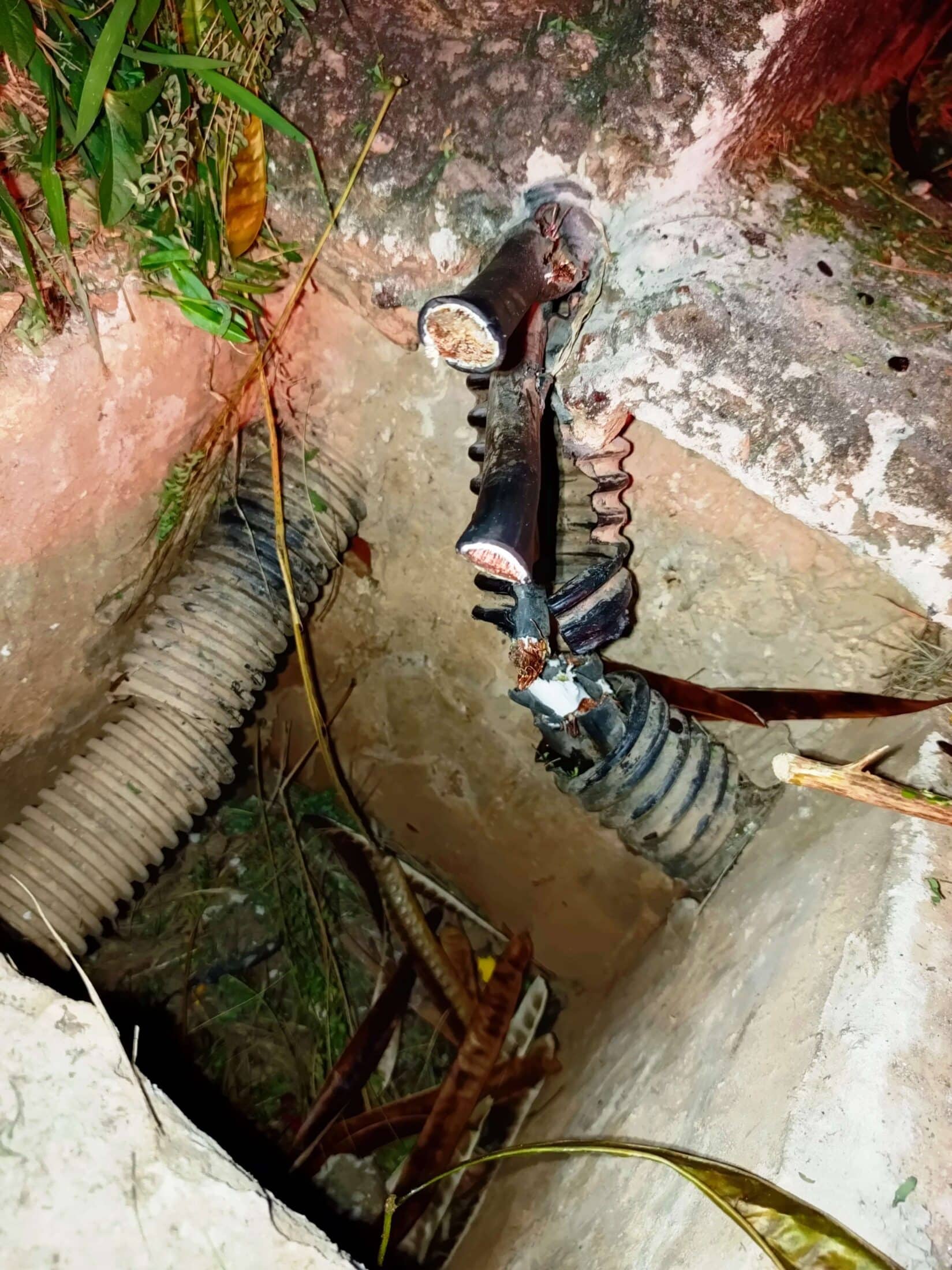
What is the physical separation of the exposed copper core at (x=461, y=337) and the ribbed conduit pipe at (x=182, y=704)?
3.50 ft

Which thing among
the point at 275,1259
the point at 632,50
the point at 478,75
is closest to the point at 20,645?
the point at 275,1259

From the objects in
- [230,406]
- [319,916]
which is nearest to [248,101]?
[230,406]

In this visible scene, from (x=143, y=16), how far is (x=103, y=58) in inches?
5.0

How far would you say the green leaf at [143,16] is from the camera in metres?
1.28

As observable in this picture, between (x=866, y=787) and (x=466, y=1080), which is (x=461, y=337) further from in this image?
(x=466, y=1080)

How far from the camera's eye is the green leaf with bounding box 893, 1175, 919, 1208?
95 cm

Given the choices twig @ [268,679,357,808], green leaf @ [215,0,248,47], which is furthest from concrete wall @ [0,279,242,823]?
twig @ [268,679,357,808]

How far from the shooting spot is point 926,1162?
97 centimetres

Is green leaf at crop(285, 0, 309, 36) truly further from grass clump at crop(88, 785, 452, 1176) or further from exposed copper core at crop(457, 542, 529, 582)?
grass clump at crop(88, 785, 452, 1176)

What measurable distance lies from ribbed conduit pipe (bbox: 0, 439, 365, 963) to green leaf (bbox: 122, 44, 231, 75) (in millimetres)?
807

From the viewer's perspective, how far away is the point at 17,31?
3.89ft

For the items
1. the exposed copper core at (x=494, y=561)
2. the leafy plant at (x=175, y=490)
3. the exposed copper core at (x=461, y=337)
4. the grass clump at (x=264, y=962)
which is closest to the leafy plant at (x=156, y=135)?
the leafy plant at (x=175, y=490)

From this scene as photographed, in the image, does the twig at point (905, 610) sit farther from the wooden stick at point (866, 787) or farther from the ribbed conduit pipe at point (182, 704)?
the ribbed conduit pipe at point (182, 704)

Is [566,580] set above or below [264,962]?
above
